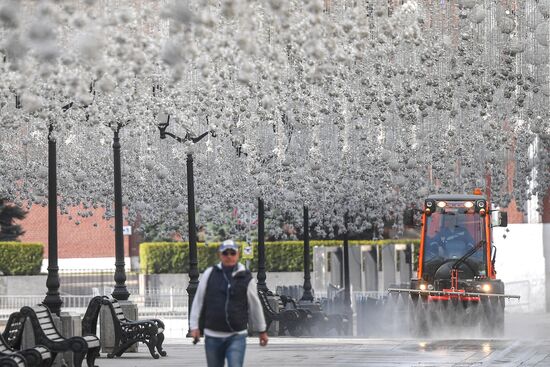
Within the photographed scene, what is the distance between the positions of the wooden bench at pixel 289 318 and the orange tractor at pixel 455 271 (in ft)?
6.88

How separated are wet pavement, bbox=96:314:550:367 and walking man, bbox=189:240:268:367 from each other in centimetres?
745

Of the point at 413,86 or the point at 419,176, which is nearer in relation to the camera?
the point at 413,86

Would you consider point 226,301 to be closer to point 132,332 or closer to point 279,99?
point 132,332

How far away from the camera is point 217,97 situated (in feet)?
89.2

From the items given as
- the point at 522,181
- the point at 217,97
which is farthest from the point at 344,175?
the point at 217,97

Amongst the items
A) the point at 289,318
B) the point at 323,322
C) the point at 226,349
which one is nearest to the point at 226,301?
the point at 226,349

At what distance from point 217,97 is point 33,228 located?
5029 centimetres

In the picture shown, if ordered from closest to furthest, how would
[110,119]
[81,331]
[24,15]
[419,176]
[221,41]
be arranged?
1. [24,15]
2. [221,41]
3. [81,331]
4. [110,119]
5. [419,176]

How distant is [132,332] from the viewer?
935 inches

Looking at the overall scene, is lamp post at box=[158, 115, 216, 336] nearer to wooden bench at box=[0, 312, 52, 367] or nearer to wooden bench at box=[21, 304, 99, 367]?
wooden bench at box=[0, 312, 52, 367]

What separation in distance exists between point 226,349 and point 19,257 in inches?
1874

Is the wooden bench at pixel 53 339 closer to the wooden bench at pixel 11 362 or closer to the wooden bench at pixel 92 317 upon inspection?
the wooden bench at pixel 11 362

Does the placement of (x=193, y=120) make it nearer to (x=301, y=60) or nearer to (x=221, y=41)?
(x=301, y=60)

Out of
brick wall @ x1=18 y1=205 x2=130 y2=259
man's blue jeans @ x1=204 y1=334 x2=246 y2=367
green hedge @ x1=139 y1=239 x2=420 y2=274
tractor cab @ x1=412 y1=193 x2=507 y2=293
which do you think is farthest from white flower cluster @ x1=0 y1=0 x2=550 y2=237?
brick wall @ x1=18 y1=205 x2=130 y2=259
